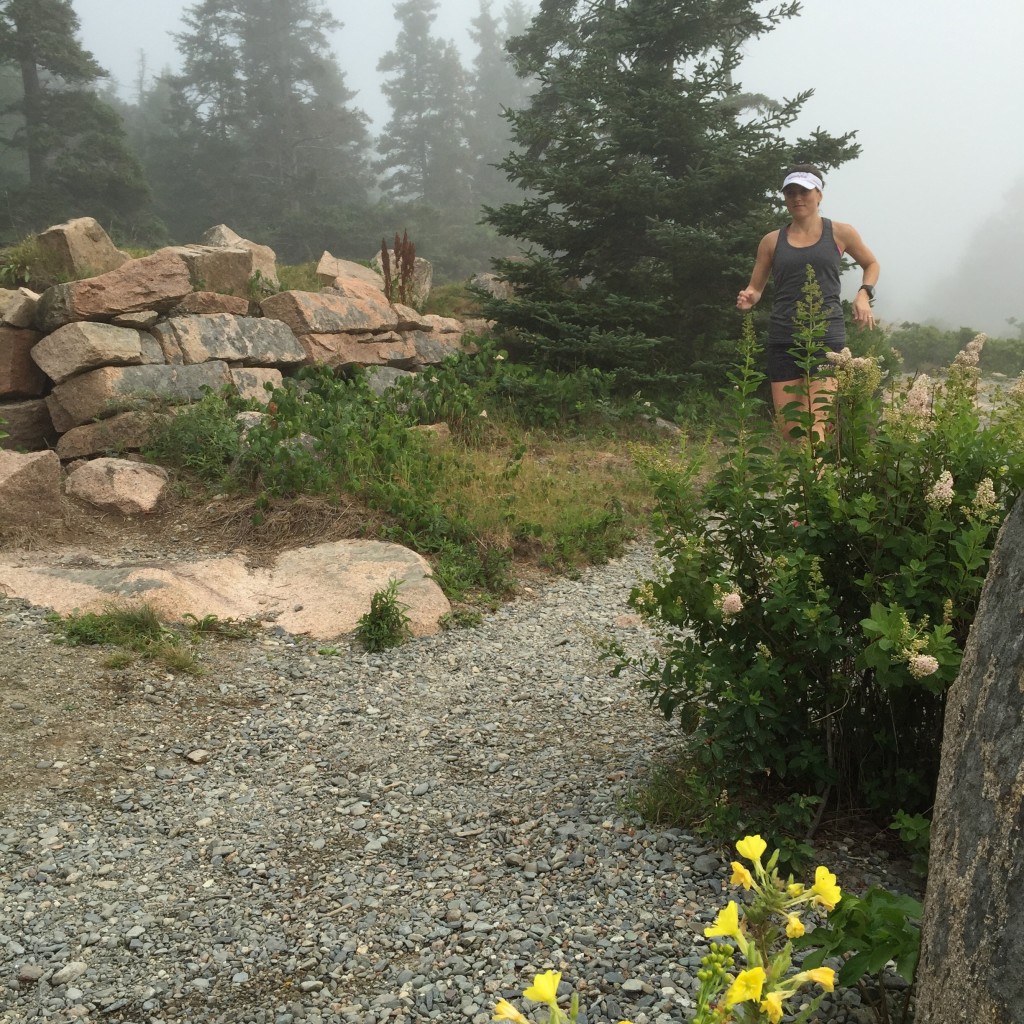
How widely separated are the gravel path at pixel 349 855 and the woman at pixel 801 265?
226 cm

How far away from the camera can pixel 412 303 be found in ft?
42.3

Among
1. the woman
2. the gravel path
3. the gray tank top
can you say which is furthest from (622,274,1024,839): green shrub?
the gray tank top

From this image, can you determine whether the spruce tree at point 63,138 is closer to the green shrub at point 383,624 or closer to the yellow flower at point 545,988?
the green shrub at point 383,624

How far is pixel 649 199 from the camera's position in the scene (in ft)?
36.9

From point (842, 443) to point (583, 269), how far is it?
9.72 metres

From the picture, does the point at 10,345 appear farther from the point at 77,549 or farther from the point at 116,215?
the point at 116,215

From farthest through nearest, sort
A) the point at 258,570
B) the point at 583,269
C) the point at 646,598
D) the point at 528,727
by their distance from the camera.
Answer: the point at 583,269 < the point at 258,570 < the point at 528,727 < the point at 646,598

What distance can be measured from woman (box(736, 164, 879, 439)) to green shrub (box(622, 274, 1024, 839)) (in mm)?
2501

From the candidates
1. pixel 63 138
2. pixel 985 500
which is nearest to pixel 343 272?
pixel 985 500

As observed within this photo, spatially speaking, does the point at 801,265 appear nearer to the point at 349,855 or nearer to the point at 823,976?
the point at 349,855

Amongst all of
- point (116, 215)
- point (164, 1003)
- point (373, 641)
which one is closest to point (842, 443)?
point (164, 1003)

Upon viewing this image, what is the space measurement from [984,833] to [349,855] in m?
2.46

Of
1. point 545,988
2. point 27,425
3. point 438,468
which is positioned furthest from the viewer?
point 27,425

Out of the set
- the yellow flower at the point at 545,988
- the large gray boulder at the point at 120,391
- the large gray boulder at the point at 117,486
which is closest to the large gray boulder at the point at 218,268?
the large gray boulder at the point at 120,391
